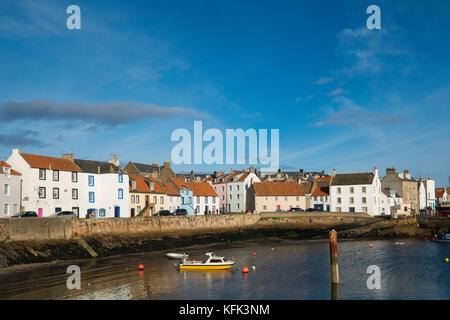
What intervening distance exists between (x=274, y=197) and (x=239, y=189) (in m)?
11.8

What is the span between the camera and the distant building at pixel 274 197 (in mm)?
99688

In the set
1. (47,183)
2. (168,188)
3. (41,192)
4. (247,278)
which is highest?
(47,183)

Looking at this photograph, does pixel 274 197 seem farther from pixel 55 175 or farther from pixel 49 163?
pixel 49 163

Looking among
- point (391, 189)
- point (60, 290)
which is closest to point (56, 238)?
point (60, 290)

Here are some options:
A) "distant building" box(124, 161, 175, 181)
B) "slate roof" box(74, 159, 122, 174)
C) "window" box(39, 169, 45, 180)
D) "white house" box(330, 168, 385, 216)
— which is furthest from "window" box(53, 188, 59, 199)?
"white house" box(330, 168, 385, 216)

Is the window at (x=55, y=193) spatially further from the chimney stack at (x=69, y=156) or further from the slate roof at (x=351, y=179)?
the slate roof at (x=351, y=179)

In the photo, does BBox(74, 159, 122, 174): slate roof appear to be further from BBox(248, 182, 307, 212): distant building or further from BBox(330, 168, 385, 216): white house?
BBox(330, 168, 385, 216): white house

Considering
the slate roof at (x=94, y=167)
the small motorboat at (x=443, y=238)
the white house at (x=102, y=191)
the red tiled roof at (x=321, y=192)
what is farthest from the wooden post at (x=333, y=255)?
the red tiled roof at (x=321, y=192)

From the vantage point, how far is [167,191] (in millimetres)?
84625

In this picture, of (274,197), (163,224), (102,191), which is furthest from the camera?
(274,197)

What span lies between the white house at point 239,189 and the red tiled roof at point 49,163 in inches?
1995

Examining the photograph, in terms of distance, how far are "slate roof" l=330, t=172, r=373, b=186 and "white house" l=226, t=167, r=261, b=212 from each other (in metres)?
21.6

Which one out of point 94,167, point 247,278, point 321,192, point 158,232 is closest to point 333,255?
point 247,278
